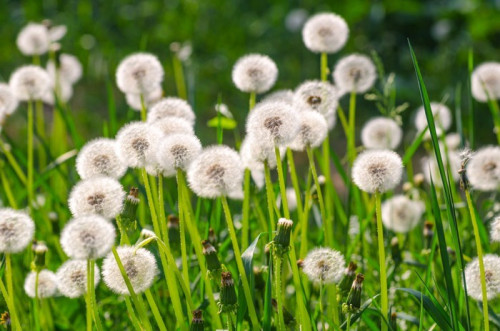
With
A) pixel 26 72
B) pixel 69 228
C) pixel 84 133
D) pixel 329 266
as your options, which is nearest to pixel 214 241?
pixel 329 266

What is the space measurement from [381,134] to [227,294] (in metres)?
1.15

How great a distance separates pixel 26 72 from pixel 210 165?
1172mm

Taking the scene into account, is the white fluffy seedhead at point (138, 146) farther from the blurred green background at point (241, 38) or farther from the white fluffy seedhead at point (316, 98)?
the blurred green background at point (241, 38)

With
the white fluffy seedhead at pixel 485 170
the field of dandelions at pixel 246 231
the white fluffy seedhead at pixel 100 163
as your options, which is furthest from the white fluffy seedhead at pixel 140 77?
the white fluffy seedhead at pixel 485 170

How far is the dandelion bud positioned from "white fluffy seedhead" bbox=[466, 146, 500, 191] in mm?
570

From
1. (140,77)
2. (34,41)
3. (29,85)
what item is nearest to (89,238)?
(140,77)

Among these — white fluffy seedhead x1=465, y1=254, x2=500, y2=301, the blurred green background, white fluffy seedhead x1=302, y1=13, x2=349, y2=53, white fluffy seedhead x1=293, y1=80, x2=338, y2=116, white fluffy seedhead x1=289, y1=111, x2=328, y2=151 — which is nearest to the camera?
white fluffy seedhead x1=465, y1=254, x2=500, y2=301

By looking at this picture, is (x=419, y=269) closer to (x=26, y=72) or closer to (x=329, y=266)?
(x=329, y=266)

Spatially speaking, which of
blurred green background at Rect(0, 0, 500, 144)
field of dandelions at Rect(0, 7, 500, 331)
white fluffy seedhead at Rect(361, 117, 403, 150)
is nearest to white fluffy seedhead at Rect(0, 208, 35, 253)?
field of dandelions at Rect(0, 7, 500, 331)

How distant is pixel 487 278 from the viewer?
4.91 ft

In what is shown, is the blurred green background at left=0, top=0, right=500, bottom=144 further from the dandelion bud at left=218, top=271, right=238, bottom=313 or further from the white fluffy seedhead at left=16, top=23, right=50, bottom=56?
the dandelion bud at left=218, top=271, right=238, bottom=313

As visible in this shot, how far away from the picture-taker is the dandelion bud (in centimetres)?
140

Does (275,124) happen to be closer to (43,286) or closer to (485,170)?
(485,170)

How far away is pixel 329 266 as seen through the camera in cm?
149
